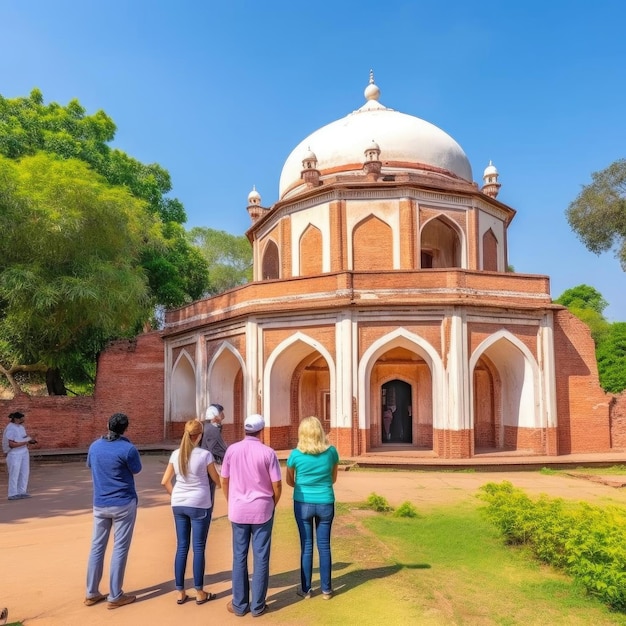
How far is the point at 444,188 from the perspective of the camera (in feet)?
51.0

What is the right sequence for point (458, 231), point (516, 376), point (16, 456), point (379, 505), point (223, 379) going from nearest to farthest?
point (379, 505), point (16, 456), point (516, 376), point (223, 379), point (458, 231)

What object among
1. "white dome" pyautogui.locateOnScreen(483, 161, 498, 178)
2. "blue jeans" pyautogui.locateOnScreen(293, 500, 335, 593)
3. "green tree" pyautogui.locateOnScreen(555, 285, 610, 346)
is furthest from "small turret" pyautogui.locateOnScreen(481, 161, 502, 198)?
"green tree" pyautogui.locateOnScreen(555, 285, 610, 346)

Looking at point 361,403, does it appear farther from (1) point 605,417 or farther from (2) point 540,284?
(1) point 605,417

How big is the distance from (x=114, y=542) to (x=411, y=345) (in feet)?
31.0

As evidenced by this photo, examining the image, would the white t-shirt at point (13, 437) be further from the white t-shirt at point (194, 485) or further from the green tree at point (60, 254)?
the white t-shirt at point (194, 485)

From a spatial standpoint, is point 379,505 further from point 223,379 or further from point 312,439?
point 223,379

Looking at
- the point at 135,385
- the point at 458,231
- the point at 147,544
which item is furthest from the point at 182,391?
the point at 147,544

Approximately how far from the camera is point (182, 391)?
17297 millimetres

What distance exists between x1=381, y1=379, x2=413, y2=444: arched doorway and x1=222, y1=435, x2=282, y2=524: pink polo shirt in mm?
11090

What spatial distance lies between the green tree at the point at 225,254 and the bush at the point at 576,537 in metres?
34.4

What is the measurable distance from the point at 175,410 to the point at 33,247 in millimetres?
7187

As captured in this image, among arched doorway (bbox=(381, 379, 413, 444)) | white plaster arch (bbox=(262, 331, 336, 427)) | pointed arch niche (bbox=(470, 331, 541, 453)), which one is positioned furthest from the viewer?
arched doorway (bbox=(381, 379, 413, 444))

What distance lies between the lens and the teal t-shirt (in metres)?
4.13

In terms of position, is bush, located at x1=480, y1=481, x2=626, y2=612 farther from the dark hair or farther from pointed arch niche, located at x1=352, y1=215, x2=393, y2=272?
pointed arch niche, located at x1=352, y1=215, x2=393, y2=272
